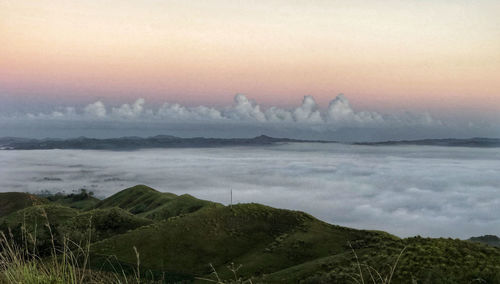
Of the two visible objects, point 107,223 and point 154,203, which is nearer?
point 107,223

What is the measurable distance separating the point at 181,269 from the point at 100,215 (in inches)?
1586

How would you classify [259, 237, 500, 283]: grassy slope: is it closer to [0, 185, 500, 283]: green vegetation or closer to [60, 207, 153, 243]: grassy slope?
[0, 185, 500, 283]: green vegetation

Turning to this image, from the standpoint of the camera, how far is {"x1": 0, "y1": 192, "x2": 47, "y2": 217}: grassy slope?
159750 millimetres

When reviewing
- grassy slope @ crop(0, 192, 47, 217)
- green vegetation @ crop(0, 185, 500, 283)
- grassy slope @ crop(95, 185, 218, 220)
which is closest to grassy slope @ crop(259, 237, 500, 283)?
green vegetation @ crop(0, 185, 500, 283)

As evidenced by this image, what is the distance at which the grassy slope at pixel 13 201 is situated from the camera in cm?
15975

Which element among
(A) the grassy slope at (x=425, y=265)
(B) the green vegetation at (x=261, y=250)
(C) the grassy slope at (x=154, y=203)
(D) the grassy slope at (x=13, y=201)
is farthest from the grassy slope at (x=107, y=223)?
(D) the grassy slope at (x=13, y=201)

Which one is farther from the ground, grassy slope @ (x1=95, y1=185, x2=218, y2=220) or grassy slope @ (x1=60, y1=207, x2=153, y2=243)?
grassy slope @ (x1=60, y1=207, x2=153, y2=243)

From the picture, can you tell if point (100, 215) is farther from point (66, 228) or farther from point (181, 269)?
point (181, 269)

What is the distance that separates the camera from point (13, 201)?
16750 centimetres

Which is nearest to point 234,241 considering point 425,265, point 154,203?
point 425,265

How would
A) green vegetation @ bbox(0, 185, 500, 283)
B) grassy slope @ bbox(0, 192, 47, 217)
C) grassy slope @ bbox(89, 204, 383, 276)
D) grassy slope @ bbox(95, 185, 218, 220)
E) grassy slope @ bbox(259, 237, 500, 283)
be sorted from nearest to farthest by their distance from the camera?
grassy slope @ bbox(259, 237, 500, 283)
green vegetation @ bbox(0, 185, 500, 283)
grassy slope @ bbox(89, 204, 383, 276)
grassy slope @ bbox(95, 185, 218, 220)
grassy slope @ bbox(0, 192, 47, 217)

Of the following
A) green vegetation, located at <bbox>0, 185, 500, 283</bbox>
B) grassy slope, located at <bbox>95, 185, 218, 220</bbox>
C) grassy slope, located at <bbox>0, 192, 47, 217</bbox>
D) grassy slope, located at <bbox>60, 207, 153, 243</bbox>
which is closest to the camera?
green vegetation, located at <bbox>0, 185, 500, 283</bbox>

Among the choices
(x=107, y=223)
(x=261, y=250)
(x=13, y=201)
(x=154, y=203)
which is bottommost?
(x=154, y=203)

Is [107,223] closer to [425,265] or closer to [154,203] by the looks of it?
[425,265]
